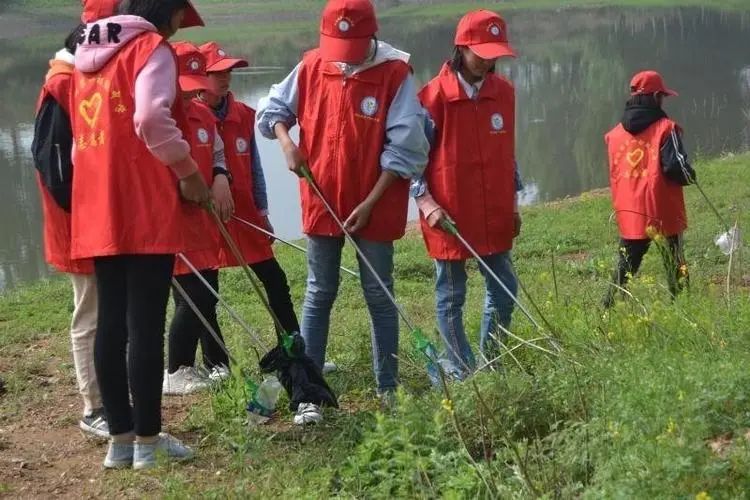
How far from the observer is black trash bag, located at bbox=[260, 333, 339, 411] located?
14.0ft

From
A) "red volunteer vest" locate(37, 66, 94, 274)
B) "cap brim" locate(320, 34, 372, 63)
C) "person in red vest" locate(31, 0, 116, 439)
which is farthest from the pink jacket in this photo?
"cap brim" locate(320, 34, 372, 63)

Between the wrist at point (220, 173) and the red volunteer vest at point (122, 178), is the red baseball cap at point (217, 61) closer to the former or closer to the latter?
the wrist at point (220, 173)

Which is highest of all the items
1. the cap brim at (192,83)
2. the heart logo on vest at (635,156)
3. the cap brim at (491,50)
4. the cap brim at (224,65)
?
the cap brim at (491,50)

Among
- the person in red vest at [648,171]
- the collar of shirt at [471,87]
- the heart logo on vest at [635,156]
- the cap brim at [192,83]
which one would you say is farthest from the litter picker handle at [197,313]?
the heart logo on vest at [635,156]

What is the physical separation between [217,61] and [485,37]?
132cm

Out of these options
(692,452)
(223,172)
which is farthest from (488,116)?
(692,452)

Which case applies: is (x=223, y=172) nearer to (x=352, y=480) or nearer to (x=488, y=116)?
Result: (x=488, y=116)

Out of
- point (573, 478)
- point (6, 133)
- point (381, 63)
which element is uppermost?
point (381, 63)

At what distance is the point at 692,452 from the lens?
2.73 m

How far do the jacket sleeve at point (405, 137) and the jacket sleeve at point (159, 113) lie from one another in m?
0.97

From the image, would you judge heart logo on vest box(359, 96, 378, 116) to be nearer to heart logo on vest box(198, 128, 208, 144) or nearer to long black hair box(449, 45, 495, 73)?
long black hair box(449, 45, 495, 73)

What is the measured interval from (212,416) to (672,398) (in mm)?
2046

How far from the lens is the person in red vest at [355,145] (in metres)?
4.36

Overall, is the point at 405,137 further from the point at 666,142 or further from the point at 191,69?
the point at 666,142
